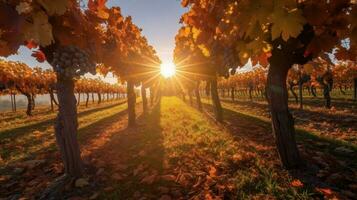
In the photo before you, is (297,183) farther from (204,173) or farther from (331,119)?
Result: (331,119)

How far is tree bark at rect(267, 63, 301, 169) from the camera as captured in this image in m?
5.00

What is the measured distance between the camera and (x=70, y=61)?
171 inches

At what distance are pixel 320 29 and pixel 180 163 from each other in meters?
4.37

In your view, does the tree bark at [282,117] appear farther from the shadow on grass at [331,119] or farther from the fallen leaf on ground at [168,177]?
the shadow on grass at [331,119]

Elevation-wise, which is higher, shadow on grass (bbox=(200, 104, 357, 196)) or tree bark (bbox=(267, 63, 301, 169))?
tree bark (bbox=(267, 63, 301, 169))

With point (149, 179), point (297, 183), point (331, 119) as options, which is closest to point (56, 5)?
point (149, 179)

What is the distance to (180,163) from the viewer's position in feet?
20.4

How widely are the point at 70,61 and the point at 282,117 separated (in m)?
4.43

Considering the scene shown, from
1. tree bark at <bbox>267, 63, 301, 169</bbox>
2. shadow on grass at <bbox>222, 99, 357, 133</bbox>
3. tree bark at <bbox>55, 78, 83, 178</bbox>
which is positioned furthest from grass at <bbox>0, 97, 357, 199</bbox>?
shadow on grass at <bbox>222, 99, 357, 133</bbox>

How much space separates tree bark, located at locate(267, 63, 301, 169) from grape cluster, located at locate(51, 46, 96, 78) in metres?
3.89

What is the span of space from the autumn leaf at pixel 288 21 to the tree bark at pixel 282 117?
292cm

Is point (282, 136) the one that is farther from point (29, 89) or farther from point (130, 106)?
point (29, 89)

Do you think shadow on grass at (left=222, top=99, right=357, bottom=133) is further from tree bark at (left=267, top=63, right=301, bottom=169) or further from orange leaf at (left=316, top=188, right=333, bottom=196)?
orange leaf at (left=316, top=188, right=333, bottom=196)

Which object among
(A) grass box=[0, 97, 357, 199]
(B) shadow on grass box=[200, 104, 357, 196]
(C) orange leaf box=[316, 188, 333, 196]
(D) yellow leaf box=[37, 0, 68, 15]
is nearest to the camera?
(D) yellow leaf box=[37, 0, 68, 15]
